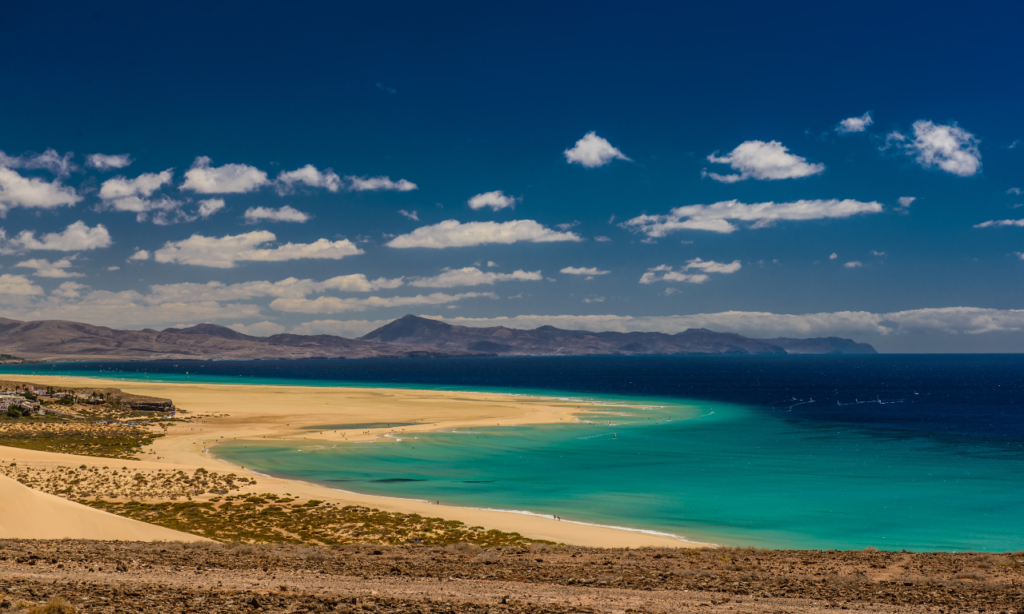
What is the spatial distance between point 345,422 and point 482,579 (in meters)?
58.5

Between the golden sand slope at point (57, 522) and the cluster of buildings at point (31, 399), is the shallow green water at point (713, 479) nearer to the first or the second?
the golden sand slope at point (57, 522)

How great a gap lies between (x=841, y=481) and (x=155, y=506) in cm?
3933

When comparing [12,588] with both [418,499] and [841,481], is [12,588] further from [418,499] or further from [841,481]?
[841,481]

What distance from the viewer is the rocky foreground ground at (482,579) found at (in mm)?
12297

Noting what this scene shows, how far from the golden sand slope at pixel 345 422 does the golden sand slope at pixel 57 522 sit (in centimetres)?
919

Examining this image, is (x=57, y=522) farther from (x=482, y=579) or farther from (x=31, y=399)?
(x=31, y=399)

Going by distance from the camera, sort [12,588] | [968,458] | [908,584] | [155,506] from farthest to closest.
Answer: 1. [968,458]
2. [155,506]
3. [908,584]
4. [12,588]

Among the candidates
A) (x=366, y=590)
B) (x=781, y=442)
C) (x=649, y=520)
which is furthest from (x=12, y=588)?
(x=781, y=442)

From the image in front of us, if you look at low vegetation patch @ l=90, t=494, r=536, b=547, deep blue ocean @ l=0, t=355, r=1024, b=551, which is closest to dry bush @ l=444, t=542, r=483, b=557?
low vegetation patch @ l=90, t=494, r=536, b=547

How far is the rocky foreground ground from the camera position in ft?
40.3

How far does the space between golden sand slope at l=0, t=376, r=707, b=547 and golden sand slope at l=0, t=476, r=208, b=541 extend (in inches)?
362

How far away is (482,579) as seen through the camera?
1559 cm

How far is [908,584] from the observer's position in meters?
15.4

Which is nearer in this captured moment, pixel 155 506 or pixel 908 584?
pixel 908 584
